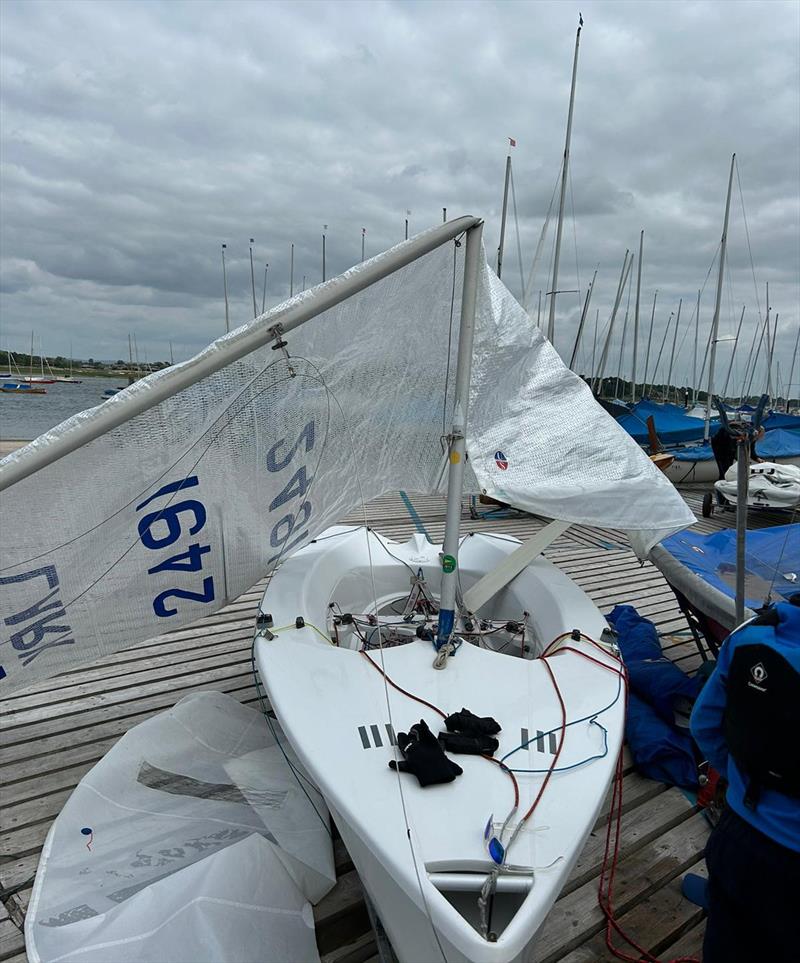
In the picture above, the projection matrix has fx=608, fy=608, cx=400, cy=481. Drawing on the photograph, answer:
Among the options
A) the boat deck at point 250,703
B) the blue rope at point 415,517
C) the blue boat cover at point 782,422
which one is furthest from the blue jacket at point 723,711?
the blue boat cover at point 782,422

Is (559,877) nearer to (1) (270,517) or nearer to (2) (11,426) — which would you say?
(1) (270,517)

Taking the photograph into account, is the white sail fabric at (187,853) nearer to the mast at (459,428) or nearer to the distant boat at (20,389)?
the mast at (459,428)

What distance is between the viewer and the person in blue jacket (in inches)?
65.4

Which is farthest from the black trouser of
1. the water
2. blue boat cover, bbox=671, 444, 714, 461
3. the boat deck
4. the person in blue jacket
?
the water

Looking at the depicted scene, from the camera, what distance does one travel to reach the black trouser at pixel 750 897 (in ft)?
5.57

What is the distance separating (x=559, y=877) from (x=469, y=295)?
2.55m

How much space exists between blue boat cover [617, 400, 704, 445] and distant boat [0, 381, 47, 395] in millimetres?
61567

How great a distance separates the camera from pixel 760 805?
1.75m

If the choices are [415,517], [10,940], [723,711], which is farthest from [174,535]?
[415,517]

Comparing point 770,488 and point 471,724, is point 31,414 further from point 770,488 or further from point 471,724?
point 471,724

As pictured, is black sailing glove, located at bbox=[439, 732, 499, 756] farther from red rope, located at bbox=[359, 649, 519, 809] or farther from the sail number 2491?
the sail number 2491

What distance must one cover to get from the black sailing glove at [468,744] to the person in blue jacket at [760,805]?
2.54ft

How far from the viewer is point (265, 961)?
2061 millimetres

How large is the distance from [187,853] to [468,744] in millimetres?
1275
